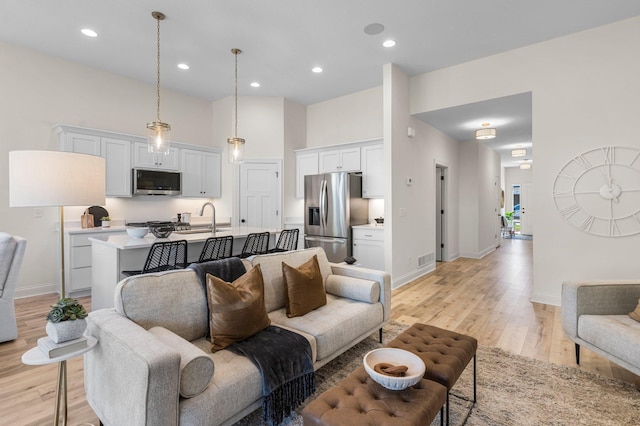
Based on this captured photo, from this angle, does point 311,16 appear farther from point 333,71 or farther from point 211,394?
point 211,394

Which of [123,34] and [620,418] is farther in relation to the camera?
[123,34]

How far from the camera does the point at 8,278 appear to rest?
9.40ft

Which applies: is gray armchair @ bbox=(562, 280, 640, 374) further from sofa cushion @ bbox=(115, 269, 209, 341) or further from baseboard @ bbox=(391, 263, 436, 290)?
sofa cushion @ bbox=(115, 269, 209, 341)

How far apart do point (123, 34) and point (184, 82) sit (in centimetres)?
156

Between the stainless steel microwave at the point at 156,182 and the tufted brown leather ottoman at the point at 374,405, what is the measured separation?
4869 mm

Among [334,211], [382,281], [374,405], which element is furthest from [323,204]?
[374,405]

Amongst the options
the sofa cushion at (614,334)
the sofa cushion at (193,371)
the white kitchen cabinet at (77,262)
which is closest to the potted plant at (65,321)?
the sofa cushion at (193,371)

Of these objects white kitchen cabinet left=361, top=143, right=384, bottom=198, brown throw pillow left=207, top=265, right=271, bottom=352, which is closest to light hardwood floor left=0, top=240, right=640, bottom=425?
brown throw pillow left=207, top=265, right=271, bottom=352

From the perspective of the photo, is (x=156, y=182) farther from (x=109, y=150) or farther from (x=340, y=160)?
(x=340, y=160)

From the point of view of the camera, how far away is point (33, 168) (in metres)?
1.57

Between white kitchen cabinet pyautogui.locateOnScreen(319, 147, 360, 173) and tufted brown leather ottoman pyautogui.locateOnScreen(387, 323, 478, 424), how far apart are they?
375 centimetres

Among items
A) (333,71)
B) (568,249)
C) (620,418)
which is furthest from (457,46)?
(620,418)

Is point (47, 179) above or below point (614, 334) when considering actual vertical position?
above

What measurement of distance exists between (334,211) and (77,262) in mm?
3743
